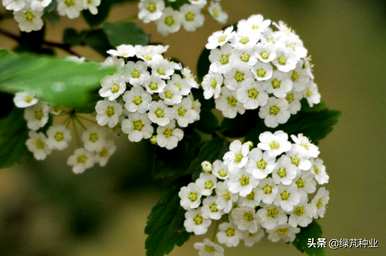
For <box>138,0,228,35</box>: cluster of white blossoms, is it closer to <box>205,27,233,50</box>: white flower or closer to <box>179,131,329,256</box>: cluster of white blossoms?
<box>205,27,233,50</box>: white flower

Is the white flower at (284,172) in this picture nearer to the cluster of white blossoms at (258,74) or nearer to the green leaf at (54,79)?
the cluster of white blossoms at (258,74)

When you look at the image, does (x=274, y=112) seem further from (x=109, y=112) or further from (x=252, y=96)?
(x=109, y=112)

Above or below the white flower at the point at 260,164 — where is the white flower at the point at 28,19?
above

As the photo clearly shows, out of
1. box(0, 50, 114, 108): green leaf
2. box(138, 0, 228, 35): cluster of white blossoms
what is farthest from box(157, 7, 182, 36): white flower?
box(0, 50, 114, 108): green leaf

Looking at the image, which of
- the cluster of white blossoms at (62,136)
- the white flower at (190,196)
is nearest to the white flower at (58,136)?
the cluster of white blossoms at (62,136)

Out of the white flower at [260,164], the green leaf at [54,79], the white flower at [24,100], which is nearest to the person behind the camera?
the green leaf at [54,79]

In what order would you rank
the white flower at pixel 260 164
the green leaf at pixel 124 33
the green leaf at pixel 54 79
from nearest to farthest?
1. the green leaf at pixel 54 79
2. the white flower at pixel 260 164
3. the green leaf at pixel 124 33

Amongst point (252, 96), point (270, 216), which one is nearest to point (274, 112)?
point (252, 96)
